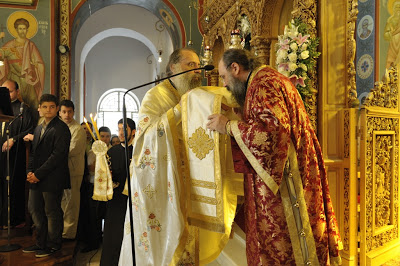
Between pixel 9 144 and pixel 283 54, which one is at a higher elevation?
pixel 283 54

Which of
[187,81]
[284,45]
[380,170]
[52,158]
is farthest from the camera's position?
[52,158]

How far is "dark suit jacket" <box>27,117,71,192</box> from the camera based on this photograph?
11.8 feet

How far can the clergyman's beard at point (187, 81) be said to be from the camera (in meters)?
2.65

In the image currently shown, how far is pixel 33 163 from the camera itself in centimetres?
371

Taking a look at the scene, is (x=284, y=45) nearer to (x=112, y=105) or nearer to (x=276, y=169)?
(x=276, y=169)

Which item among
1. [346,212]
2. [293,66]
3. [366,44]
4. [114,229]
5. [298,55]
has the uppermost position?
[366,44]

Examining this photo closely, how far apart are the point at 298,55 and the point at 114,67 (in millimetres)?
13767

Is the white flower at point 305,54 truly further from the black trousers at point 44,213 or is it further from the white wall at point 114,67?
the white wall at point 114,67

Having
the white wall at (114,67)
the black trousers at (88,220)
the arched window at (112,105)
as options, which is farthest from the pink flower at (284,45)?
the arched window at (112,105)

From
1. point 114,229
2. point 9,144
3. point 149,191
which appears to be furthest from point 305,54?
point 9,144

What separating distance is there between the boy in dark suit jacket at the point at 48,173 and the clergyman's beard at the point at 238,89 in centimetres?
222

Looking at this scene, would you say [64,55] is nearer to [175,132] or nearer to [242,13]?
[242,13]

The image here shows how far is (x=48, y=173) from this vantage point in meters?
3.59

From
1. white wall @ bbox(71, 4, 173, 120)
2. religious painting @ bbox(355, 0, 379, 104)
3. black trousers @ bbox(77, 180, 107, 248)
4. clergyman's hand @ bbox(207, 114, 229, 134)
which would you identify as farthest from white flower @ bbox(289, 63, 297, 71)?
white wall @ bbox(71, 4, 173, 120)
